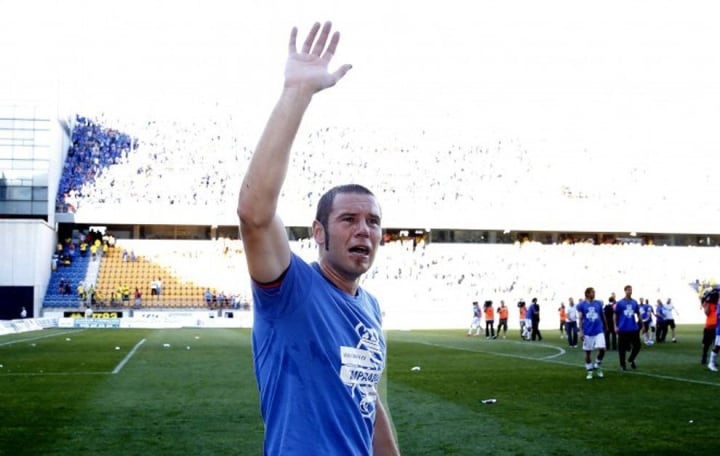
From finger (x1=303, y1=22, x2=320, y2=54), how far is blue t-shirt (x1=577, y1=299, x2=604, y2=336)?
668 inches

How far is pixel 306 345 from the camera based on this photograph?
3037 mm

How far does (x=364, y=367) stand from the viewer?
3.18 metres

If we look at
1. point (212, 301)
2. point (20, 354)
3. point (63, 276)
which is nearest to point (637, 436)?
point (20, 354)

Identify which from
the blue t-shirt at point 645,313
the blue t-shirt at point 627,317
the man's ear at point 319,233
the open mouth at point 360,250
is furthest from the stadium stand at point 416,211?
the open mouth at point 360,250

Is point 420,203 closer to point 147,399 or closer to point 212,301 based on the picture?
point 212,301

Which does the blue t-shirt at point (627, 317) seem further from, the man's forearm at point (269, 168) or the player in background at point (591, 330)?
the man's forearm at point (269, 168)

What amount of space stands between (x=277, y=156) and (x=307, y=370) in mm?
714

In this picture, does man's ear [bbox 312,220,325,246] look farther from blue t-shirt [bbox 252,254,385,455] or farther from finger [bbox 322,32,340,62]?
finger [bbox 322,32,340,62]

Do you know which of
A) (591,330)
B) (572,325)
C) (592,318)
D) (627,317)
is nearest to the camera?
(591,330)

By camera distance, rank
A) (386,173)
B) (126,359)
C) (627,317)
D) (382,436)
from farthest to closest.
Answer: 1. (386,173)
2. (126,359)
3. (627,317)
4. (382,436)

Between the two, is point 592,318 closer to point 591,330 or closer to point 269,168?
point 591,330

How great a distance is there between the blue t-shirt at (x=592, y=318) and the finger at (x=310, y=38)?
668 inches

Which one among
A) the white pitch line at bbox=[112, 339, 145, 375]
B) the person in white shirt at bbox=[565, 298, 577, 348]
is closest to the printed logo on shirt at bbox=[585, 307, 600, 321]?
the white pitch line at bbox=[112, 339, 145, 375]

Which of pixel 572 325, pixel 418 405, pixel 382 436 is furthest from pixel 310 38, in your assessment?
pixel 572 325
